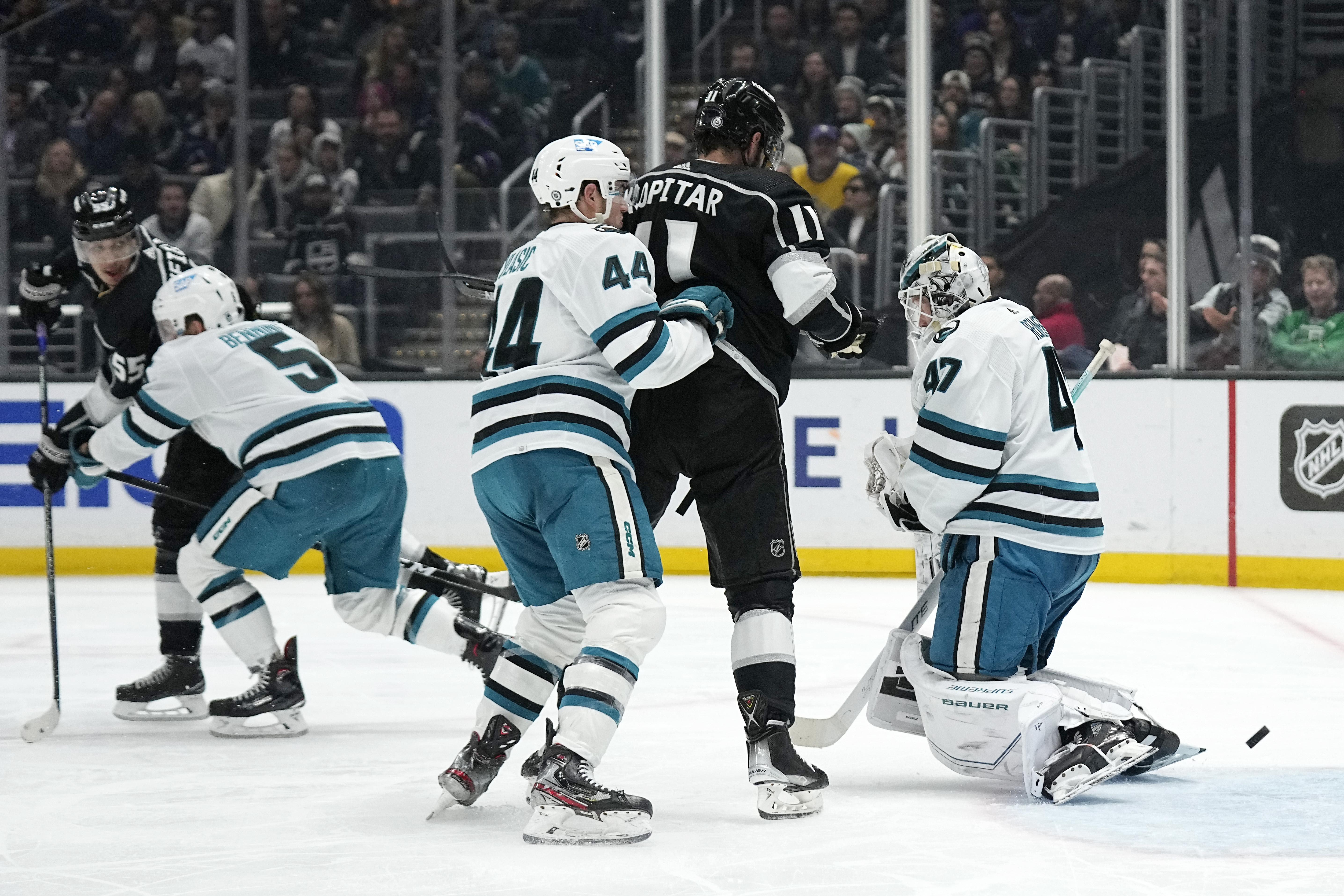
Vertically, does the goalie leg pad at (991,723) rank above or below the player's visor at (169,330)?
below

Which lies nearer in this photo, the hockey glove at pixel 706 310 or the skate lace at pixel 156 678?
the hockey glove at pixel 706 310

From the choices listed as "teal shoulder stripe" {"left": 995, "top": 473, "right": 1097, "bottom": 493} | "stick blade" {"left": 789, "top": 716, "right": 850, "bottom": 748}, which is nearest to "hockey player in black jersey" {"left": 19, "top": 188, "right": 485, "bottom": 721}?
"stick blade" {"left": 789, "top": 716, "right": 850, "bottom": 748}

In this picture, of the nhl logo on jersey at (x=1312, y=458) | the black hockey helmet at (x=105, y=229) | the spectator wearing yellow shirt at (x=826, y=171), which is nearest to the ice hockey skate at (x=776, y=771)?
the black hockey helmet at (x=105, y=229)

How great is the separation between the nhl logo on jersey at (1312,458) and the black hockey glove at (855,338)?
3.77 metres

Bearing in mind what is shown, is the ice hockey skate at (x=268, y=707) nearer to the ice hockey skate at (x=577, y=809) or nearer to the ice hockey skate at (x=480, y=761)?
the ice hockey skate at (x=480, y=761)

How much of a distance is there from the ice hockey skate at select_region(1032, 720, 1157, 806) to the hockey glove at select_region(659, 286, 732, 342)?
99 centimetres

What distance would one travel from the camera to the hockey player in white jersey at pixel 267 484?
12.4 feet

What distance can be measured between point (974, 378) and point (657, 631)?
0.76m

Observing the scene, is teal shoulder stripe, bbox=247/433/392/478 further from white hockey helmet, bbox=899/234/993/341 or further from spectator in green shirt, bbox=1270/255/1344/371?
spectator in green shirt, bbox=1270/255/1344/371

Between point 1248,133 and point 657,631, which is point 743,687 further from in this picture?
point 1248,133

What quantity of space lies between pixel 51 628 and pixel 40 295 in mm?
1018

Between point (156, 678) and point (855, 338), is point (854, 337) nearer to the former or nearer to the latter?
point (855, 338)

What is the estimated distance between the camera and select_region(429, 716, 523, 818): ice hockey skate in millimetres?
2939

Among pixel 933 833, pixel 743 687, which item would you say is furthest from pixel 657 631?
pixel 933 833
